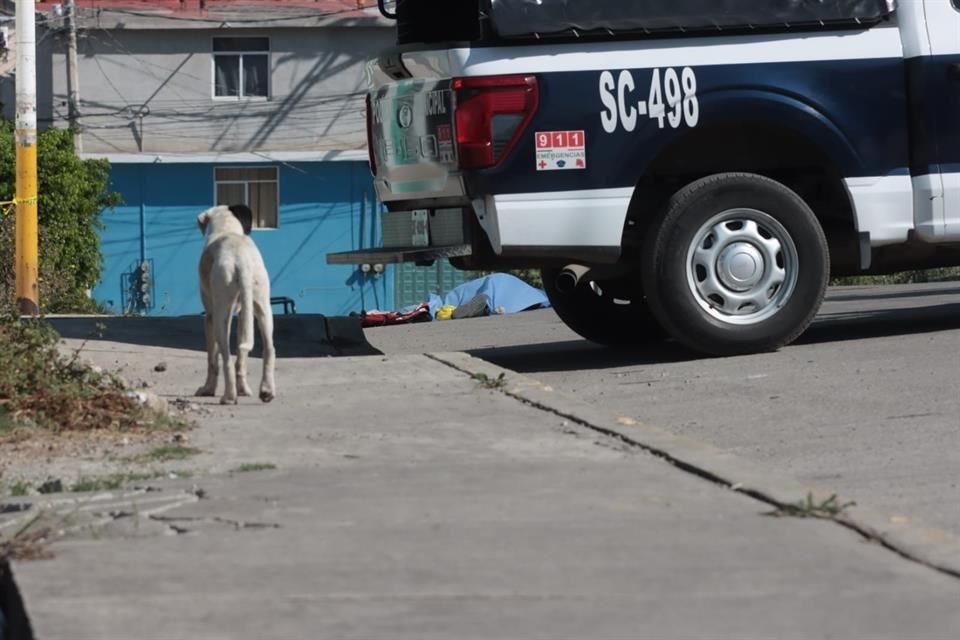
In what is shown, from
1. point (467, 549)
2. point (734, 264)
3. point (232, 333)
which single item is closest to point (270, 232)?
point (232, 333)

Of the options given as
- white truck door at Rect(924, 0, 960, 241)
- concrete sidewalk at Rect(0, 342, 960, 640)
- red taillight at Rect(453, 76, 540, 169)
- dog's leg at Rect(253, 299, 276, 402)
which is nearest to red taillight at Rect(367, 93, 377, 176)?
red taillight at Rect(453, 76, 540, 169)

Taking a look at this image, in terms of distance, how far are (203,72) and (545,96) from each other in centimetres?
2395

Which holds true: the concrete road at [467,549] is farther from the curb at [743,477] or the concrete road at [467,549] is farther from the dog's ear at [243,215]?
the dog's ear at [243,215]

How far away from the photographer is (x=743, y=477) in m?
5.25

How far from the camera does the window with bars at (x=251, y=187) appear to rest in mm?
32031

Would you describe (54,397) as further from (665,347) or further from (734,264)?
(665,347)

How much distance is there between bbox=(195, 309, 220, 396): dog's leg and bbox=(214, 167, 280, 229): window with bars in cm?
2465

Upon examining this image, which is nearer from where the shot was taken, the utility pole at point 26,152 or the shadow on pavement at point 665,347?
the shadow on pavement at point 665,347

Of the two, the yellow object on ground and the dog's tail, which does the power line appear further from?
the dog's tail

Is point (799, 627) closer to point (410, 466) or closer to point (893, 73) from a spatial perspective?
point (410, 466)

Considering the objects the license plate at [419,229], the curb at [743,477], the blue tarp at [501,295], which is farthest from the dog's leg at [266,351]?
the blue tarp at [501,295]

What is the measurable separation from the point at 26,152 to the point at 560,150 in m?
7.86

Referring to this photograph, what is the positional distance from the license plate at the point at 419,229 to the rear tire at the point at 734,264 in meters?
1.19

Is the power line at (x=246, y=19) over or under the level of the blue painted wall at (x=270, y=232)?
over
